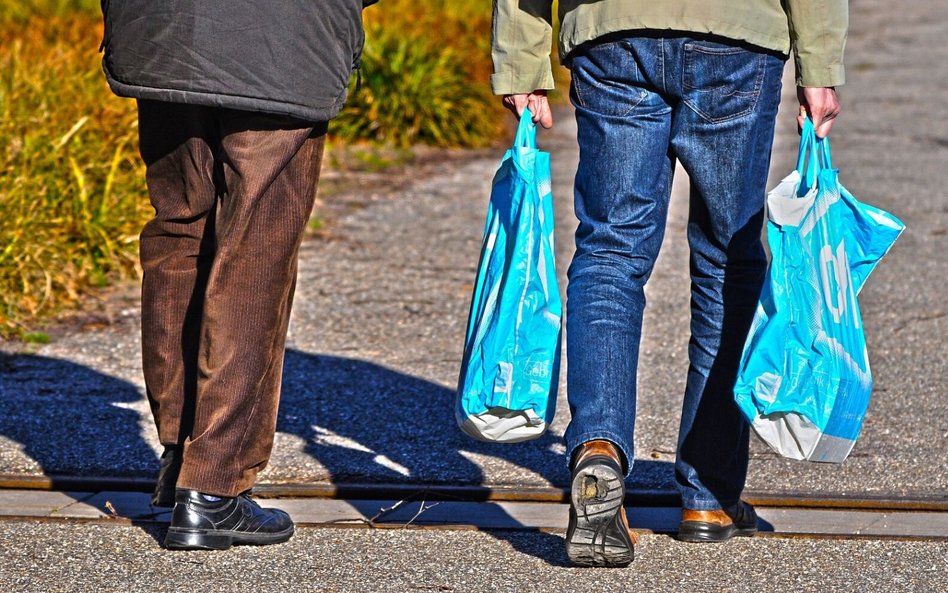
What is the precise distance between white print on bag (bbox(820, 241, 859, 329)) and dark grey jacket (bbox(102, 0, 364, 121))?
1.14 meters

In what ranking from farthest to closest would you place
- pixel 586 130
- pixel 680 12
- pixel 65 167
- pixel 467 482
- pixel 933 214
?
pixel 933 214 < pixel 65 167 < pixel 467 482 < pixel 586 130 < pixel 680 12

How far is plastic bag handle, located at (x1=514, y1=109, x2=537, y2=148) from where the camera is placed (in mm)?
2986

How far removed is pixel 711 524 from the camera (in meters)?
3.16

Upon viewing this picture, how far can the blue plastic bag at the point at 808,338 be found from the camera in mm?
2805

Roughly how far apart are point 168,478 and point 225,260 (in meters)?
0.61

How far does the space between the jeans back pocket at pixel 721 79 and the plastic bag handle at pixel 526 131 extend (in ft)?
1.21

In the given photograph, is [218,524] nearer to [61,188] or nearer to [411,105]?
[61,188]

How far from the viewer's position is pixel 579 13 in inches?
112

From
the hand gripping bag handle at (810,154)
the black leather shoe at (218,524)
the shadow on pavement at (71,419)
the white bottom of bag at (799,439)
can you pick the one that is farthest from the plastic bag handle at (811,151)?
the shadow on pavement at (71,419)

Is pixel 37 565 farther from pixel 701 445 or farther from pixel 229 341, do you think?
pixel 701 445

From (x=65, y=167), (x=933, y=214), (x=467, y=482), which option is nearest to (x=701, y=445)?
(x=467, y=482)

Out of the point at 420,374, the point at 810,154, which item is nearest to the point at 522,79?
the point at 810,154

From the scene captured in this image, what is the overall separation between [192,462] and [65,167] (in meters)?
3.41

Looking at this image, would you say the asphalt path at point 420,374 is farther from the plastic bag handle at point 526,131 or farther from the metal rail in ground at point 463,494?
the plastic bag handle at point 526,131
